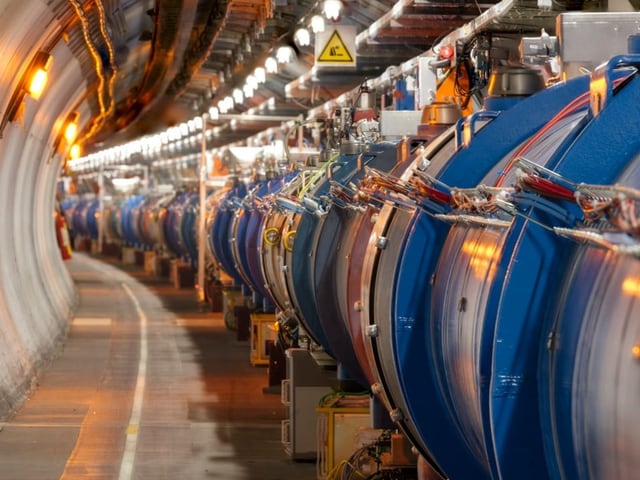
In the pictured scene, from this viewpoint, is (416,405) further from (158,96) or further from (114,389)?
(158,96)

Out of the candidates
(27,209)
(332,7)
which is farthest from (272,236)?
(27,209)

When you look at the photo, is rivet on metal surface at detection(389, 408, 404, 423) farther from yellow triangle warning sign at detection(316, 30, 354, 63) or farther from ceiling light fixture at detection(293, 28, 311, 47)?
ceiling light fixture at detection(293, 28, 311, 47)

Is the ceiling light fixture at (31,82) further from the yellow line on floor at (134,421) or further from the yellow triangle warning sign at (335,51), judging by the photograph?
the yellow triangle warning sign at (335,51)

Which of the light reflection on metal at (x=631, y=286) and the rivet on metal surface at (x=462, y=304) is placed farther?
the rivet on metal surface at (x=462, y=304)

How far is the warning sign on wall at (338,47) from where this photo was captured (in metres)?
16.2

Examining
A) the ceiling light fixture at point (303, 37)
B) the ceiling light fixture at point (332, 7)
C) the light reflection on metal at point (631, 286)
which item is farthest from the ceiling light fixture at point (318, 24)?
the light reflection on metal at point (631, 286)

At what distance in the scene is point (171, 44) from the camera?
1005 inches

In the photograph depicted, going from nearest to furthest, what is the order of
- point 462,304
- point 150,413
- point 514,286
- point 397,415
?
point 514,286
point 462,304
point 397,415
point 150,413

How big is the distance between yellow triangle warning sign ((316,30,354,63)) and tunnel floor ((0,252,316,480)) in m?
3.50

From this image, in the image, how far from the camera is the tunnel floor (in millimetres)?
10633

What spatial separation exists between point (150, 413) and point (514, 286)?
31.9 feet

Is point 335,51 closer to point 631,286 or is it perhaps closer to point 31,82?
point 31,82

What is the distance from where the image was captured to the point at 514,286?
392cm

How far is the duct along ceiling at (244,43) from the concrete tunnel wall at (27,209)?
1.47 ft
